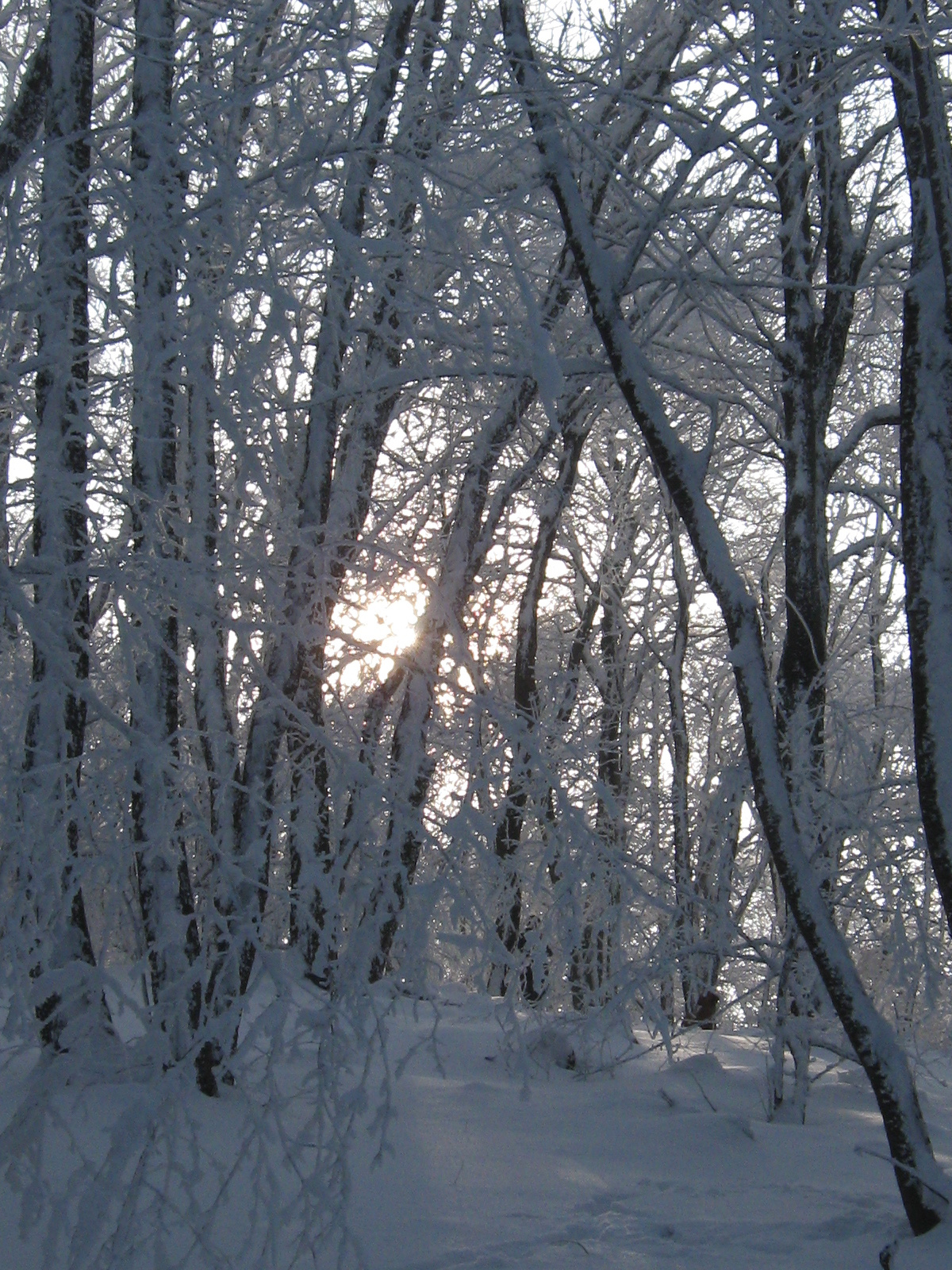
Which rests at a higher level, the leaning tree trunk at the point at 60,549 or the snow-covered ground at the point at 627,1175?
the leaning tree trunk at the point at 60,549

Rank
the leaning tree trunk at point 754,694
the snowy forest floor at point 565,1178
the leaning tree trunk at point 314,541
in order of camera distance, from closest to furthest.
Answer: the snowy forest floor at point 565,1178 < the leaning tree trunk at point 754,694 < the leaning tree trunk at point 314,541

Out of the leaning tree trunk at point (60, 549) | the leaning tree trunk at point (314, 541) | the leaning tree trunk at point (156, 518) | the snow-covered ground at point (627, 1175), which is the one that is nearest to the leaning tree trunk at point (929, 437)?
the snow-covered ground at point (627, 1175)

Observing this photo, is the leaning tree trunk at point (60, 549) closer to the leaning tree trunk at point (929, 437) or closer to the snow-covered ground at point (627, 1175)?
the snow-covered ground at point (627, 1175)

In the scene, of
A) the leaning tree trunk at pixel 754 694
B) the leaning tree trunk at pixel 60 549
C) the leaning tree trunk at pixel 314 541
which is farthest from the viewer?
the leaning tree trunk at pixel 314 541

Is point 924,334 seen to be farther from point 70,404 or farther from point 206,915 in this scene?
point 70,404

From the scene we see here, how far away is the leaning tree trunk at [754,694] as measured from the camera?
10.3ft

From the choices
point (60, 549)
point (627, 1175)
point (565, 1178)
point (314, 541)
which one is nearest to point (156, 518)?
point (60, 549)

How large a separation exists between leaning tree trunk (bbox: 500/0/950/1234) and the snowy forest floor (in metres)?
0.29

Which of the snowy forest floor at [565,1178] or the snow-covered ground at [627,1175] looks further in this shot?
the snow-covered ground at [627,1175]

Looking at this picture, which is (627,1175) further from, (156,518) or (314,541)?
(156,518)

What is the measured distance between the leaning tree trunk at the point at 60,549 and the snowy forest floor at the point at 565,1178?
1.43 feet

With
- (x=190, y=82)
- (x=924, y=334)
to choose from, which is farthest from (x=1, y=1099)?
(x=924, y=334)

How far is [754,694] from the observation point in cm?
346

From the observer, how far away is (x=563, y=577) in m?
13.4
